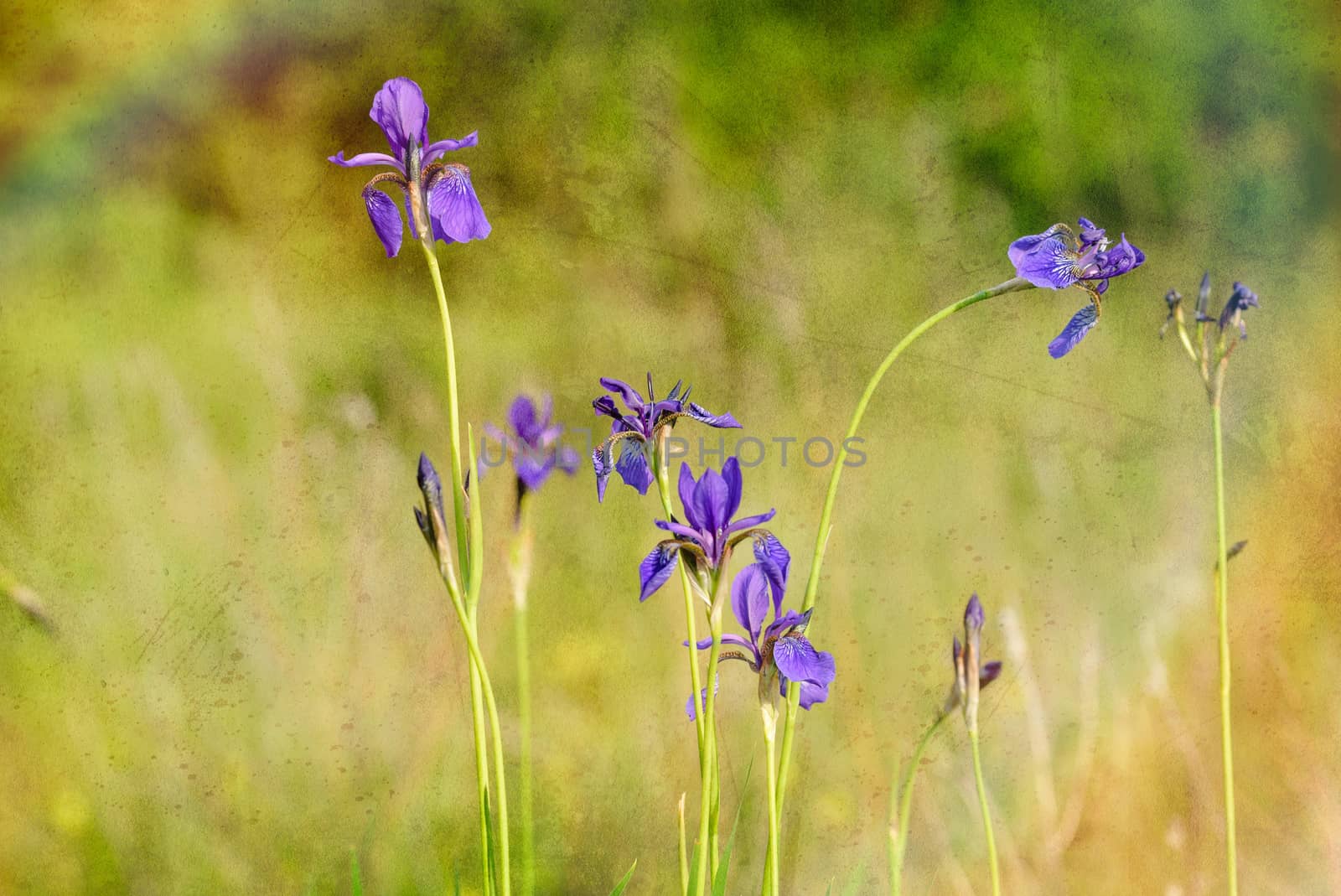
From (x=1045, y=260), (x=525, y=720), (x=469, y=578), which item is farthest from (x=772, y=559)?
(x=525, y=720)

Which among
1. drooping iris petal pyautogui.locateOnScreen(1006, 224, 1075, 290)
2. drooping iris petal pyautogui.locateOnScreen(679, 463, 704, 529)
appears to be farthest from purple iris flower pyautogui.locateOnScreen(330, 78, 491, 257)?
drooping iris petal pyautogui.locateOnScreen(1006, 224, 1075, 290)

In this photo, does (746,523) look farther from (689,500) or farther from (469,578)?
(469,578)

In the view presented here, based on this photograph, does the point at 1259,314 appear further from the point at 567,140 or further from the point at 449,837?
the point at 449,837

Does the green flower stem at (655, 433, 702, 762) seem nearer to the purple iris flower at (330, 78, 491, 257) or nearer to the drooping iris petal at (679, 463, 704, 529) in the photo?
the drooping iris petal at (679, 463, 704, 529)

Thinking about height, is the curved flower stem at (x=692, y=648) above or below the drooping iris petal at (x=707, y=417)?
below

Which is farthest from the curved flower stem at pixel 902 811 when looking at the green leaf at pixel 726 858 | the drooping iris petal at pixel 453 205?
the drooping iris petal at pixel 453 205

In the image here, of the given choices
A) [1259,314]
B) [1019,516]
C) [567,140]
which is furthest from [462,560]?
[1259,314]

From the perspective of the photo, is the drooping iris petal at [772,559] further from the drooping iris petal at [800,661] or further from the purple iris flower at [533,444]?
the purple iris flower at [533,444]
